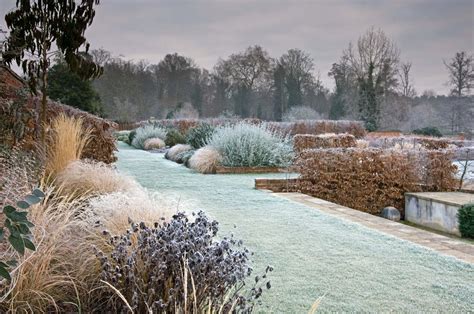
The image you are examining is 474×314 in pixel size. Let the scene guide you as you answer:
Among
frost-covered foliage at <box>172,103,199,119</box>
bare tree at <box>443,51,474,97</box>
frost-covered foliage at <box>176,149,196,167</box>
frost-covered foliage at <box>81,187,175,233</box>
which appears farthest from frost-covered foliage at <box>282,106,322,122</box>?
frost-covered foliage at <box>81,187,175,233</box>

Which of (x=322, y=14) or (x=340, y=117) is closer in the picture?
(x=322, y=14)

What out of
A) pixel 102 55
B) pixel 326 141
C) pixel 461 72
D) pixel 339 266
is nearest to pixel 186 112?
pixel 102 55

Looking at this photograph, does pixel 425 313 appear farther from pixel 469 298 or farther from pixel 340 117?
pixel 340 117

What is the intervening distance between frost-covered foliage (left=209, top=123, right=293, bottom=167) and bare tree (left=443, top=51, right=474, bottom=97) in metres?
20.9

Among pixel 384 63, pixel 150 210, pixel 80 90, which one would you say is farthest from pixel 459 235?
pixel 384 63

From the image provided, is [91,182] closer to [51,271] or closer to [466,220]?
[51,271]

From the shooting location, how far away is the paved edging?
3496 millimetres

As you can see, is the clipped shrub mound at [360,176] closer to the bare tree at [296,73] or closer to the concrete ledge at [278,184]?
the concrete ledge at [278,184]

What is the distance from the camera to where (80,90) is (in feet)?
68.5

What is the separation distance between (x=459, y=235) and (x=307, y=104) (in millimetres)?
28893

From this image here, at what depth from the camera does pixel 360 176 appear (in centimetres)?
728

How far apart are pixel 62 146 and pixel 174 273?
13.1 ft

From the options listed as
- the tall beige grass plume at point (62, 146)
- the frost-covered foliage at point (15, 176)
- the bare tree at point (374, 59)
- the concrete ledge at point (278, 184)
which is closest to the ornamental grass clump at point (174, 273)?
the frost-covered foliage at point (15, 176)

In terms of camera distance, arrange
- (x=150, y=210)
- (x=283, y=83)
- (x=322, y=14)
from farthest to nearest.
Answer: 1. (x=283, y=83)
2. (x=322, y=14)
3. (x=150, y=210)
